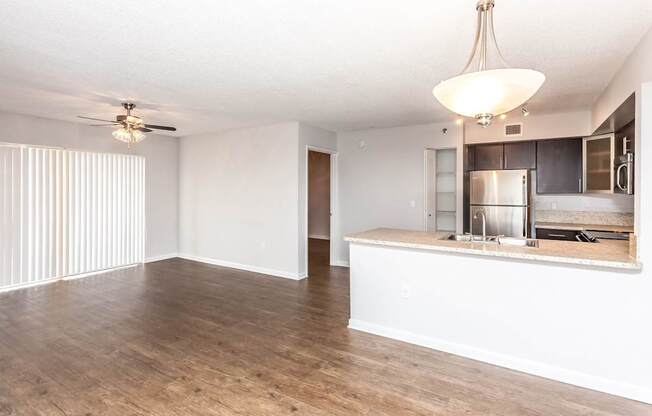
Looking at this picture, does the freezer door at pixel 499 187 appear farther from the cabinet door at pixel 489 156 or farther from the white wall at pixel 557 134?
the white wall at pixel 557 134

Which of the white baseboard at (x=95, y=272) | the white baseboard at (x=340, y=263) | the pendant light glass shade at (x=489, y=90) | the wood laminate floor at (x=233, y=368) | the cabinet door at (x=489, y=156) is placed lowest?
the wood laminate floor at (x=233, y=368)

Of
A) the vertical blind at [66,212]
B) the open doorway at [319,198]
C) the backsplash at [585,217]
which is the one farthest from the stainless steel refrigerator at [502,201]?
the vertical blind at [66,212]

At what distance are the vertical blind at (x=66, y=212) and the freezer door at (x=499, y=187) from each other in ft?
19.2

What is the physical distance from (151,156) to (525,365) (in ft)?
21.8

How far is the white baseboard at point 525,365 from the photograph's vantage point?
7.88ft

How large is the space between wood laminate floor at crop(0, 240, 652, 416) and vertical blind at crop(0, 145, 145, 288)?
876 mm

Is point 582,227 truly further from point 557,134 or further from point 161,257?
point 161,257

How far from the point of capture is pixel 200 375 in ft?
8.71

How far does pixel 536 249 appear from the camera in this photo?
2750mm

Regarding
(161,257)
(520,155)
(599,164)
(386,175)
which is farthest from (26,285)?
(599,164)

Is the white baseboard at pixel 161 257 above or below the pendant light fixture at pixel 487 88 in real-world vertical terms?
below

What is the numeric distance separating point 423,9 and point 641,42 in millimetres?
1736

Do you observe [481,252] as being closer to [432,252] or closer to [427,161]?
[432,252]

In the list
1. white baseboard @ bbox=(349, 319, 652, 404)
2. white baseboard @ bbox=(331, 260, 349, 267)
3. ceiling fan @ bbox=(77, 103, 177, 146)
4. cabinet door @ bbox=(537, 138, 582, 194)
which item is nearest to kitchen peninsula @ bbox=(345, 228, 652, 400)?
white baseboard @ bbox=(349, 319, 652, 404)
